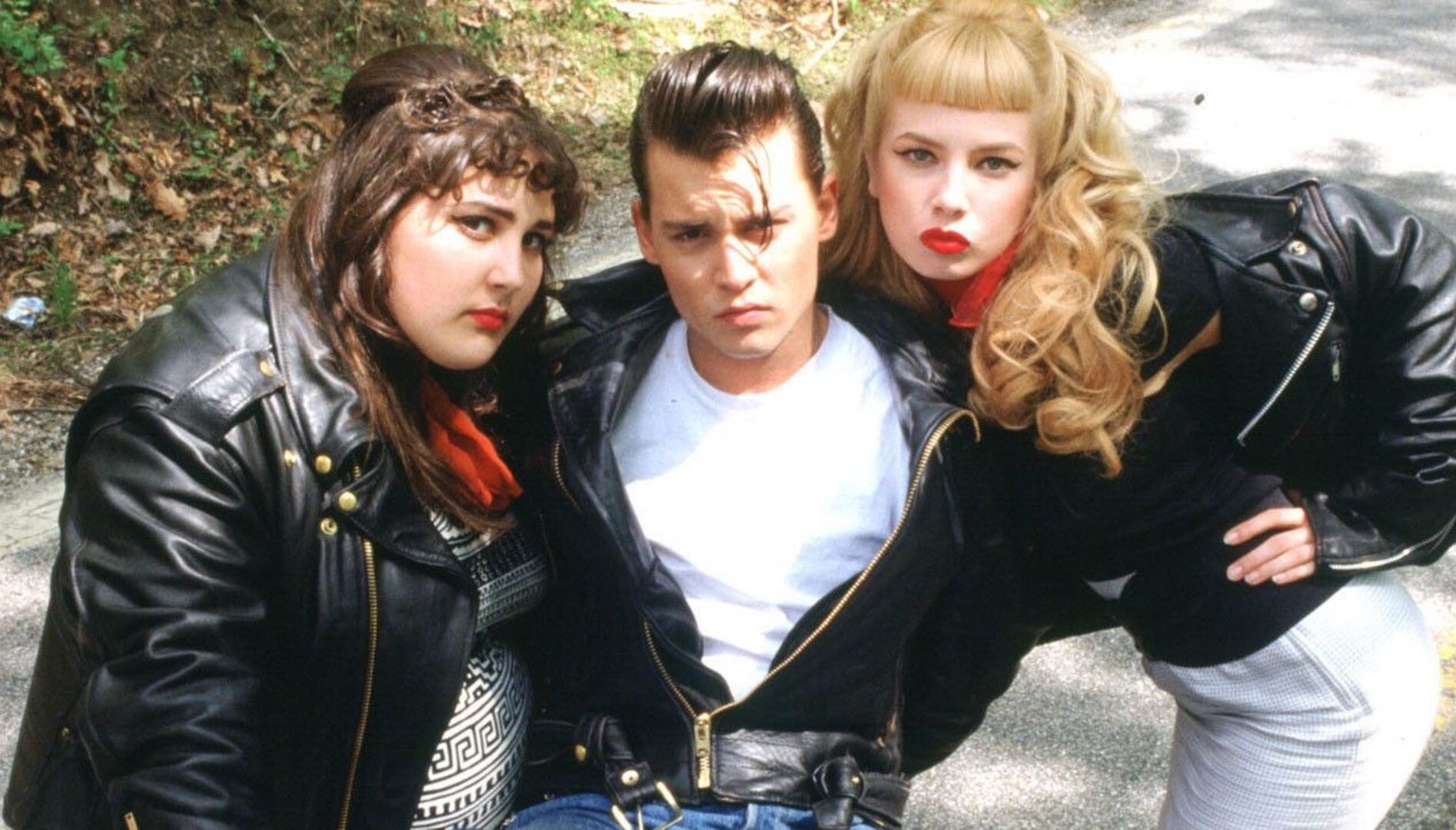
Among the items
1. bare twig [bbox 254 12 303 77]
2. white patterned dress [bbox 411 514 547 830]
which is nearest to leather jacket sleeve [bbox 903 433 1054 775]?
white patterned dress [bbox 411 514 547 830]

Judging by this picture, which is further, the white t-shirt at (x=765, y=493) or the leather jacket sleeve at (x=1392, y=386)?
the white t-shirt at (x=765, y=493)

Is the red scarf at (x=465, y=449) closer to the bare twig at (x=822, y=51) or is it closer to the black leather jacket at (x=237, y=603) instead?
the black leather jacket at (x=237, y=603)

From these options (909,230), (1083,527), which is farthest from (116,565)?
(1083,527)

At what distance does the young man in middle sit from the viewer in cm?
230

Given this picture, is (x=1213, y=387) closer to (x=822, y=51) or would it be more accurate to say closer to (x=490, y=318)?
(x=490, y=318)

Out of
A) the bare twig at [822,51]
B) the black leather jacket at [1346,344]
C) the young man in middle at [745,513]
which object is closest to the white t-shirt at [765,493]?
the young man in middle at [745,513]

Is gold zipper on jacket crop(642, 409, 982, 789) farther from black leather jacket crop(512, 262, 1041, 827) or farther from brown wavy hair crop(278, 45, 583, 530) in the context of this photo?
brown wavy hair crop(278, 45, 583, 530)

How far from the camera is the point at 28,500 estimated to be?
13.9 ft

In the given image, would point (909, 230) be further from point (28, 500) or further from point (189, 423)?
point (28, 500)

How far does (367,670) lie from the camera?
217 cm

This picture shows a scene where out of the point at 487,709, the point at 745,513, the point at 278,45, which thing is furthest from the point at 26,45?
the point at 745,513

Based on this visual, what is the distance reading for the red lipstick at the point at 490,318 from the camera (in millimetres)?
2229

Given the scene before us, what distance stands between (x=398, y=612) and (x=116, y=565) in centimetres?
40

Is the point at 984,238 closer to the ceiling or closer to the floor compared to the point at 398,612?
closer to the ceiling
